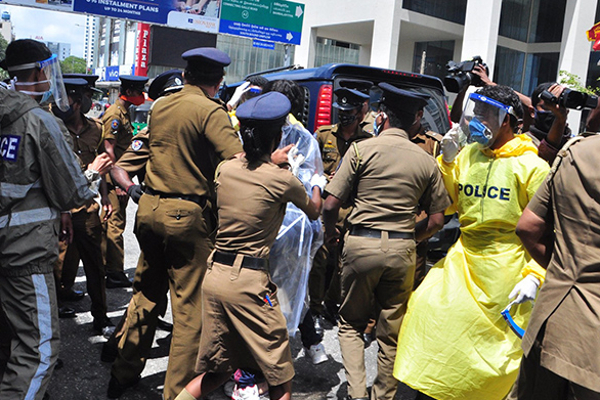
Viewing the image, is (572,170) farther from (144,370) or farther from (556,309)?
(144,370)

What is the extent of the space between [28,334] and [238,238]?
3.69 feet

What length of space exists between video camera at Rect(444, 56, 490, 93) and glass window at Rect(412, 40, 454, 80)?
2492 cm

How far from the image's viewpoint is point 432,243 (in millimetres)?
5219

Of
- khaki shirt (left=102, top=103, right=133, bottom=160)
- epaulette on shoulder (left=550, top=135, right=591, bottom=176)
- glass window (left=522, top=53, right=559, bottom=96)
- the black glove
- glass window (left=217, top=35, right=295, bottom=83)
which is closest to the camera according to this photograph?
epaulette on shoulder (left=550, top=135, right=591, bottom=176)

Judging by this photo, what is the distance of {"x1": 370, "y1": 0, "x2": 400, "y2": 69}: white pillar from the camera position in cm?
2378

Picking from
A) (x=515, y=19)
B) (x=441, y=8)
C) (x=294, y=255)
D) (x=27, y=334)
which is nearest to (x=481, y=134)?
(x=294, y=255)

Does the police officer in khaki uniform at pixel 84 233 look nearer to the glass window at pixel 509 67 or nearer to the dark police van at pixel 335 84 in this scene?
the dark police van at pixel 335 84

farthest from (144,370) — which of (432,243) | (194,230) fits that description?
(432,243)

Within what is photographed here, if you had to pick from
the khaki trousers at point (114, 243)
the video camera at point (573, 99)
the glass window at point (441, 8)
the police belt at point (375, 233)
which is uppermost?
the glass window at point (441, 8)

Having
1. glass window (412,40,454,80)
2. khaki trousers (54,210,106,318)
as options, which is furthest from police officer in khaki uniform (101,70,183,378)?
glass window (412,40,454,80)

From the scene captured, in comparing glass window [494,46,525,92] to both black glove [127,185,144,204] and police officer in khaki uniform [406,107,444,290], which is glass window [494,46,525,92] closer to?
police officer in khaki uniform [406,107,444,290]

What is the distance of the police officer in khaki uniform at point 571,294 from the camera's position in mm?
2088

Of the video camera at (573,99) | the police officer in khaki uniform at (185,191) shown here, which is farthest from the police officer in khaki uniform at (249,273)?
the video camera at (573,99)

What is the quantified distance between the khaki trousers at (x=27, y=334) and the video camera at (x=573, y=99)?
2898 millimetres
